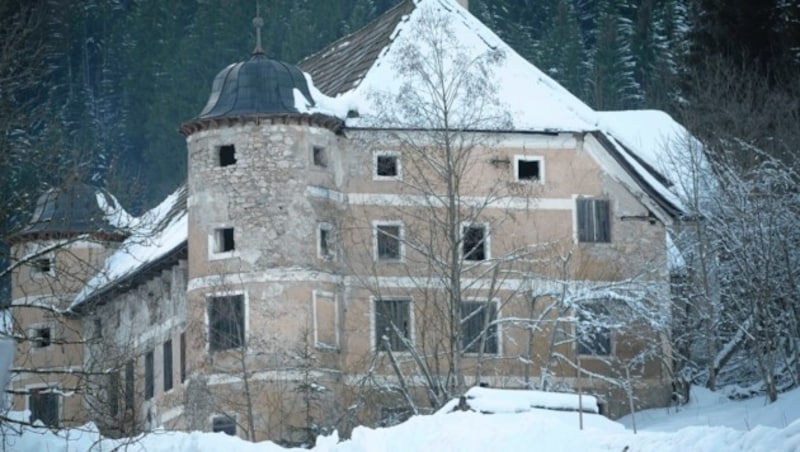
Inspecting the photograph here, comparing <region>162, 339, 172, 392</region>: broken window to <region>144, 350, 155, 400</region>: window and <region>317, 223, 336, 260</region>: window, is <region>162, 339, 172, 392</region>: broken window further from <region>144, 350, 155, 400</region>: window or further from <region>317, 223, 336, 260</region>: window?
<region>317, 223, 336, 260</region>: window

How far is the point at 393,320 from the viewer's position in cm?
4812

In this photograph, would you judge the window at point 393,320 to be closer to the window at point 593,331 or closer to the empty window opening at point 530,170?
the window at point 593,331

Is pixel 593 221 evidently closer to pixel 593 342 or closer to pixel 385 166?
pixel 593 342

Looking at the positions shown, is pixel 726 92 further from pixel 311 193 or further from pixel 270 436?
pixel 270 436

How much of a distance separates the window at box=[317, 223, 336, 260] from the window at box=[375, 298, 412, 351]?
1.59 metres

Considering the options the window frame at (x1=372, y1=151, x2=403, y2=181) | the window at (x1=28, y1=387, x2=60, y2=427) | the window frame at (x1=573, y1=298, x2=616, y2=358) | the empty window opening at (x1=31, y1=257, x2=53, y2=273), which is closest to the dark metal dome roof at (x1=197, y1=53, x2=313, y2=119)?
the window frame at (x1=372, y1=151, x2=403, y2=181)

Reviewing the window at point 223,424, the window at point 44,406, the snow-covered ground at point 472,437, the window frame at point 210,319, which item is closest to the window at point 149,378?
the window at point 44,406

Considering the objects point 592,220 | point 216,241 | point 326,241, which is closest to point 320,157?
point 326,241

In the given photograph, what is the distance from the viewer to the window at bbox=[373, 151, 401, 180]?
49031 mm

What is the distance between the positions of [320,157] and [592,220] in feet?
23.3

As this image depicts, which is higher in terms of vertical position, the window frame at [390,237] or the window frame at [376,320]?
the window frame at [390,237]

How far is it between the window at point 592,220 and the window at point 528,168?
1.23m

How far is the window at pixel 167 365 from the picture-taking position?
166 ft

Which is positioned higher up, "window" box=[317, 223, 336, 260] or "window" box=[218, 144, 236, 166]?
"window" box=[218, 144, 236, 166]
